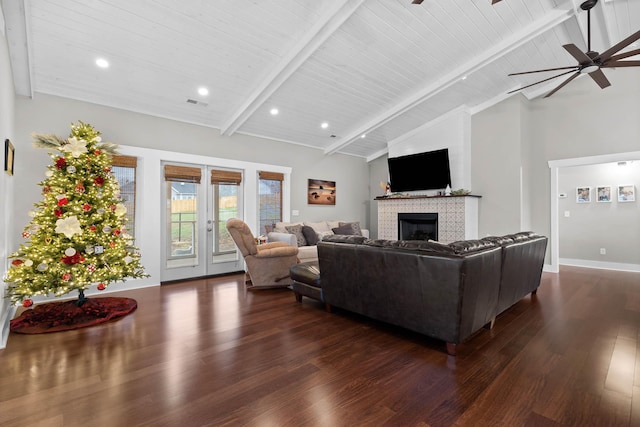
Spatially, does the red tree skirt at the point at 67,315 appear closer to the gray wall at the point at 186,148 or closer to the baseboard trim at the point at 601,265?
the gray wall at the point at 186,148

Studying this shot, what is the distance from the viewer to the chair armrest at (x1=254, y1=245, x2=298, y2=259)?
169 inches

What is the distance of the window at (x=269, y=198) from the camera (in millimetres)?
6126

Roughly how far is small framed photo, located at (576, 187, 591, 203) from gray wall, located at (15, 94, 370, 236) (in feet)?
15.7

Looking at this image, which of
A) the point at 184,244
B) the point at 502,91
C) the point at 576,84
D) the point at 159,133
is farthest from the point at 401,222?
the point at 159,133

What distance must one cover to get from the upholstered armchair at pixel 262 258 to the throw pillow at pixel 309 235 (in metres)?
1.41

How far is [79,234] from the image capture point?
3.14 m

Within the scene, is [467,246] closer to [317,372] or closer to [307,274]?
[317,372]

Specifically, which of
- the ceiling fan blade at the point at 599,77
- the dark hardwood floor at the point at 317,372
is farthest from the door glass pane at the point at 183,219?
the ceiling fan blade at the point at 599,77

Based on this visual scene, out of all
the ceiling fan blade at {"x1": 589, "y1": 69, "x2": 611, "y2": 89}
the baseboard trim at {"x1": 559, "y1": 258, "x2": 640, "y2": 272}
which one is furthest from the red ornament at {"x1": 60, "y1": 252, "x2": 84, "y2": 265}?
the baseboard trim at {"x1": 559, "y1": 258, "x2": 640, "y2": 272}

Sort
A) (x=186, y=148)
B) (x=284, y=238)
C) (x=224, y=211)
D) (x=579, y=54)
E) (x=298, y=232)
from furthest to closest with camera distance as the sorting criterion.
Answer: (x=298, y=232)
(x=224, y=211)
(x=284, y=238)
(x=186, y=148)
(x=579, y=54)

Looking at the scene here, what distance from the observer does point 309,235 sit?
591cm

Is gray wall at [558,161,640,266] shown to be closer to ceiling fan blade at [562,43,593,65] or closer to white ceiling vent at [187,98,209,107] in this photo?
ceiling fan blade at [562,43,593,65]

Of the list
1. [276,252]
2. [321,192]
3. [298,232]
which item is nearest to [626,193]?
[321,192]

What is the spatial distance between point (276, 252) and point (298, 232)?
1.59 metres
